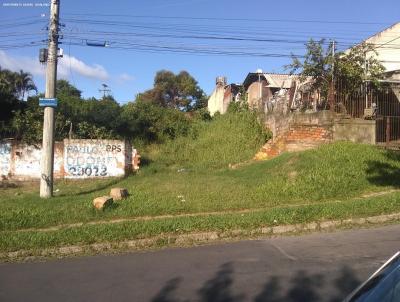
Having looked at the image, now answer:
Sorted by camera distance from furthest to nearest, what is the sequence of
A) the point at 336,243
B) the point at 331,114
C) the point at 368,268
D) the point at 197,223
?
the point at 331,114, the point at 197,223, the point at 336,243, the point at 368,268

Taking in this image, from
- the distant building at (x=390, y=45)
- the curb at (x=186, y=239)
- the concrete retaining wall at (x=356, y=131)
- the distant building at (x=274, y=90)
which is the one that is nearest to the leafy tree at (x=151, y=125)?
the distant building at (x=274, y=90)

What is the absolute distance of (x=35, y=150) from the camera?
19.7 meters

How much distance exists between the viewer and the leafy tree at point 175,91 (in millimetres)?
55938

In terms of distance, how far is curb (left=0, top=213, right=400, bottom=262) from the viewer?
8.90 meters

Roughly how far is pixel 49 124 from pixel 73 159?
17.3 feet

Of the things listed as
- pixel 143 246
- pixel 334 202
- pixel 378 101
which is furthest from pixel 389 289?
pixel 378 101

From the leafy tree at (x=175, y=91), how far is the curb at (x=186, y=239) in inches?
1805

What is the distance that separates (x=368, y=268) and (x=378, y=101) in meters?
12.6

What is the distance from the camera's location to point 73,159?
19625 millimetres

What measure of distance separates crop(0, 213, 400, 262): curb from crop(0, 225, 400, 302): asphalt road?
1.77 ft

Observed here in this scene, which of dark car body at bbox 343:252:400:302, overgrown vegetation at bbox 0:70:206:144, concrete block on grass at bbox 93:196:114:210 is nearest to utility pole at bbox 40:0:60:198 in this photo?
concrete block on grass at bbox 93:196:114:210

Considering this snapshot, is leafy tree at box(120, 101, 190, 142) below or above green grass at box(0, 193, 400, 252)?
above

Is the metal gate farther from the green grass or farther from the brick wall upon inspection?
the green grass

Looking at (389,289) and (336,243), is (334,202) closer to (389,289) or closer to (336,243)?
(336,243)
